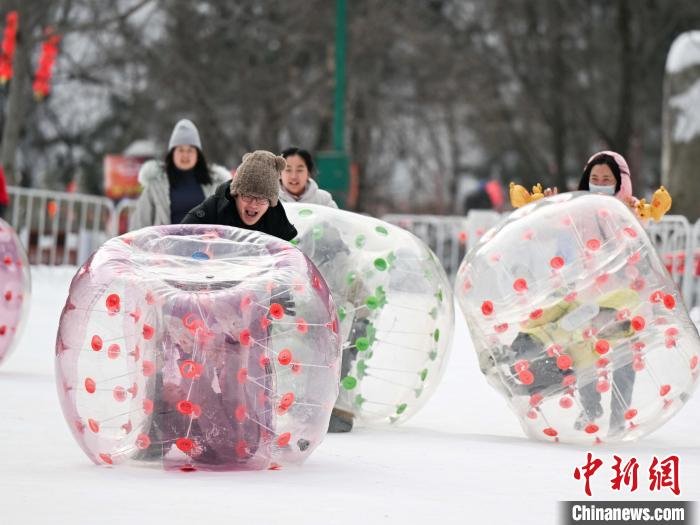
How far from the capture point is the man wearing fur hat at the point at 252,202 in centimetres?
745

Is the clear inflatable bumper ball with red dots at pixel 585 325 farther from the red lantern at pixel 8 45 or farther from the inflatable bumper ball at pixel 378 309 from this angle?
the red lantern at pixel 8 45

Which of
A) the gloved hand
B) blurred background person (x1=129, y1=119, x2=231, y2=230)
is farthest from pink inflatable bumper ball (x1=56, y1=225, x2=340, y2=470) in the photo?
blurred background person (x1=129, y1=119, x2=231, y2=230)

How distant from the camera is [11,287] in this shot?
10000 mm

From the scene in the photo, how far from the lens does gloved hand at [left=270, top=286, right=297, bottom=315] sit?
6.76 metres

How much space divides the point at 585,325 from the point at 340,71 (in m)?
14.1

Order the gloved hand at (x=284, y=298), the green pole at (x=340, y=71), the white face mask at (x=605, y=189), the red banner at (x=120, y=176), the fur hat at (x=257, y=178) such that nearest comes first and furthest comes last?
the gloved hand at (x=284, y=298)
the fur hat at (x=257, y=178)
the white face mask at (x=605, y=189)
the green pole at (x=340, y=71)
the red banner at (x=120, y=176)

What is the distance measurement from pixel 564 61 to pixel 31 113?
14.3m

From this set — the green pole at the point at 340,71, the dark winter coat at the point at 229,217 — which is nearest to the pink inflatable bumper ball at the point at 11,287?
the dark winter coat at the point at 229,217

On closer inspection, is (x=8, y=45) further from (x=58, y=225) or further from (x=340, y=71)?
(x=58, y=225)

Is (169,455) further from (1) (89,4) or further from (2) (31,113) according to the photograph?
(2) (31,113)

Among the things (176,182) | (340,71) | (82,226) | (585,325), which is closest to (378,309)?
(585,325)

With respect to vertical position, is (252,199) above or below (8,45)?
below

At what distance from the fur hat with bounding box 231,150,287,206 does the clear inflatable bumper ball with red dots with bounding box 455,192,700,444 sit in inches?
49.9

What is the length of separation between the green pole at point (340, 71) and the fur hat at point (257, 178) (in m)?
13.9
